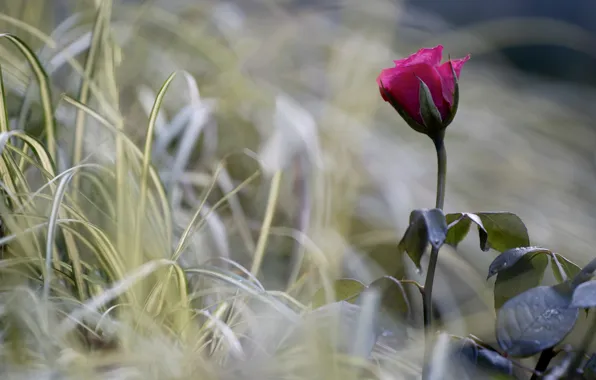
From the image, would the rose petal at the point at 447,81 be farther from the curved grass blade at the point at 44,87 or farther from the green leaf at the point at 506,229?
the curved grass blade at the point at 44,87

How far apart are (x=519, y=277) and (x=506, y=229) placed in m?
0.03

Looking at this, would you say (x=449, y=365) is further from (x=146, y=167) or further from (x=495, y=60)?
(x=495, y=60)

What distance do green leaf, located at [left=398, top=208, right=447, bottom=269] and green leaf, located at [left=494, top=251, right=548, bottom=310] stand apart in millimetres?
61

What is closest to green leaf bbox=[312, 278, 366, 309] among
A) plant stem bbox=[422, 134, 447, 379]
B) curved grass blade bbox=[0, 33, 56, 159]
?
plant stem bbox=[422, 134, 447, 379]

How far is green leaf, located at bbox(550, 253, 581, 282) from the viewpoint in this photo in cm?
35

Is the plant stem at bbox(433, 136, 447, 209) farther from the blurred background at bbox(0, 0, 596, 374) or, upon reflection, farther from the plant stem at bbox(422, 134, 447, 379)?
the blurred background at bbox(0, 0, 596, 374)

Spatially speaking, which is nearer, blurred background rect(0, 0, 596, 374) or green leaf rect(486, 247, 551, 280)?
green leaf rect(486, 247, 551, 280)

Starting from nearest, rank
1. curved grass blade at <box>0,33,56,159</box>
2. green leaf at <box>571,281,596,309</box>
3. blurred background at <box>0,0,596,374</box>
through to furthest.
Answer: green leaf at <box>571,281,596,309</box> < curved grass blade at <box>0,33,56,159</box> < blurred background at <box>0,0,596,374</box>

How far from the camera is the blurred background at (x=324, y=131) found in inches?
24.2

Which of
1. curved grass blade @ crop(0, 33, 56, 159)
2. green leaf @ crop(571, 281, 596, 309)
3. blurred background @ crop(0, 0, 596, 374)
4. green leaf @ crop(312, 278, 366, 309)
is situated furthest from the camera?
blurred background @ crop(0, 0, 596, 374)

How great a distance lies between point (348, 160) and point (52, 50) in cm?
34

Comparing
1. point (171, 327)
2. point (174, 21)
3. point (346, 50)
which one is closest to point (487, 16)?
point (346, 50)

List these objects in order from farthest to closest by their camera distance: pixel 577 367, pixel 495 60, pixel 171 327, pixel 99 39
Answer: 1. pixel 495 60
2. pixel 99 39
3. pixel 171 327
4. pixel 577 367

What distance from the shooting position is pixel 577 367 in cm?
33
